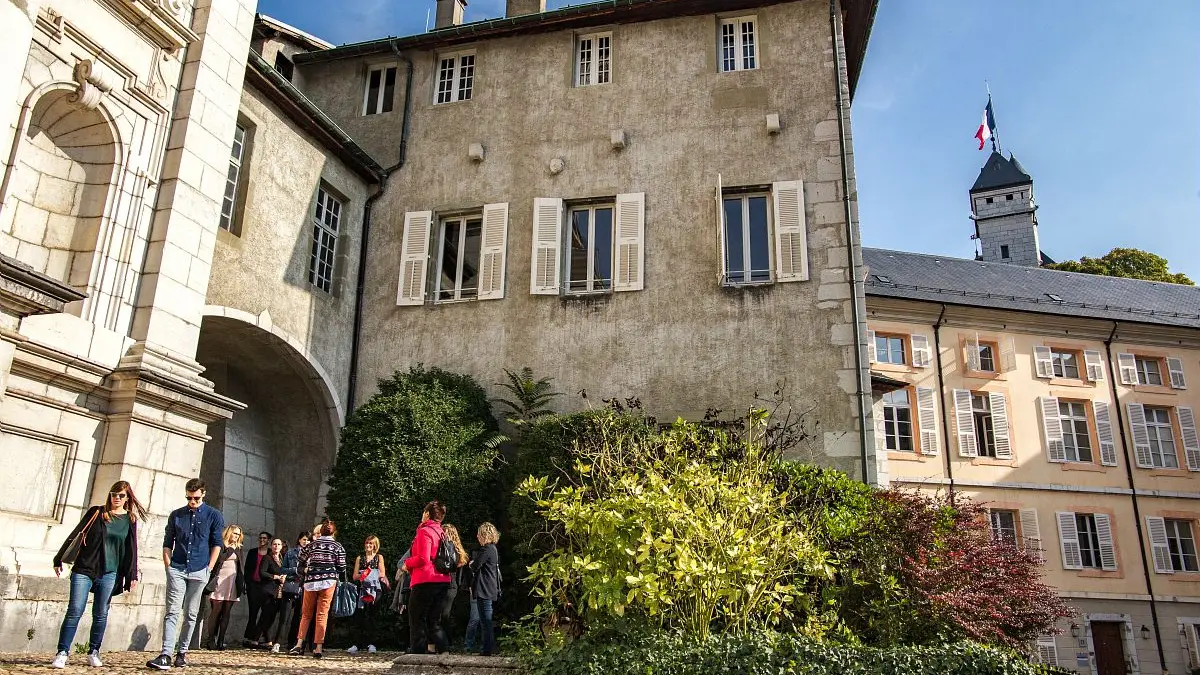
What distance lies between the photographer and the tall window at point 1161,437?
84.0 ft

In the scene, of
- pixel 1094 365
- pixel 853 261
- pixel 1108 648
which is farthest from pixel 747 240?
pixel 1094 365

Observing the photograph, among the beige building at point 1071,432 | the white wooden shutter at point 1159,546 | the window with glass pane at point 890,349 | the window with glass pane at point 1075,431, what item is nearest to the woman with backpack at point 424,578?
the beige building at point 1071,432

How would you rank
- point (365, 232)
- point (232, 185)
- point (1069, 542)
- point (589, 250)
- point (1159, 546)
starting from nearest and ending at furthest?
1. point (232, 185)
2. point (589, 250)
3. point (365, 232)
4. point (1069, 542)
5. point (1159, 546)

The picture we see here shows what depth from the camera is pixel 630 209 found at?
1363 centimetres

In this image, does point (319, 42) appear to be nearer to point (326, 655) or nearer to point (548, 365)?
point (548, 365)

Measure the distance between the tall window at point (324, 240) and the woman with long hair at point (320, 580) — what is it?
5.15 m

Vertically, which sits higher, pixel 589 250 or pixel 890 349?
pixel 890 349

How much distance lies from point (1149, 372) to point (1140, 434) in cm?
231

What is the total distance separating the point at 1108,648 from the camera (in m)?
23.4

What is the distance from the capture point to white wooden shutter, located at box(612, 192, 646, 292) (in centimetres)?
1329

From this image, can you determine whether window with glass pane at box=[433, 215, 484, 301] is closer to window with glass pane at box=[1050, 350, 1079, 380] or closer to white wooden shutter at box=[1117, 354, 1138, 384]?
window with glass pane at box=[1050, 350, 1079, 380]

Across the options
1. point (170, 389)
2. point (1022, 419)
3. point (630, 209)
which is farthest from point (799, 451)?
point (1022, 419)

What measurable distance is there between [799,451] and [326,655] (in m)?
6.44

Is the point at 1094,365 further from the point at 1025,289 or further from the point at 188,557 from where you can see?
the point at 188,557
